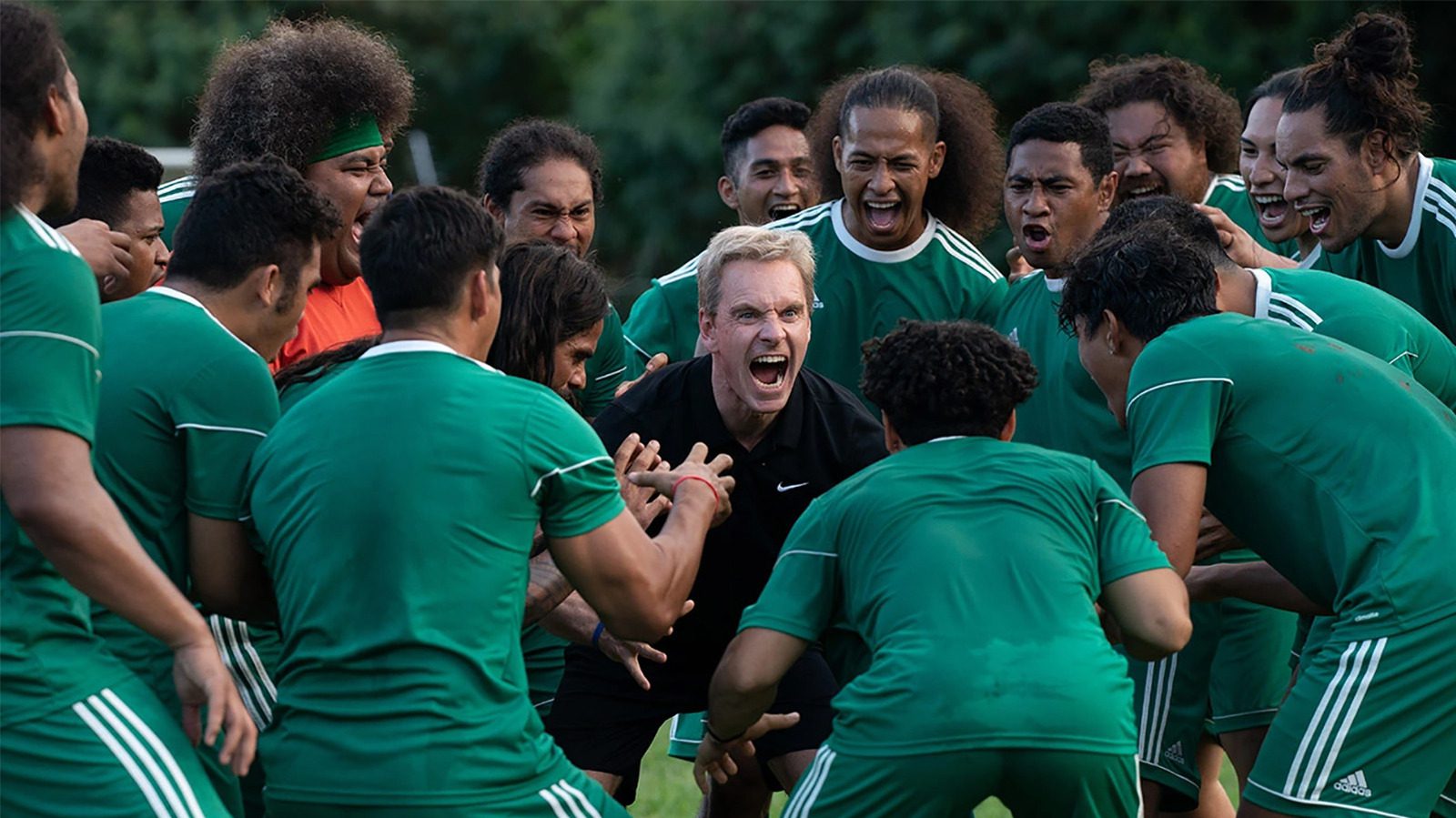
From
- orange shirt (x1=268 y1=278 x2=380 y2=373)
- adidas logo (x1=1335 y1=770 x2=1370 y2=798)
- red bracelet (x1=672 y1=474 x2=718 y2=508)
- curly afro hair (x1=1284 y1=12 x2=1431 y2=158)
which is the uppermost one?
curly afro hair (x1=1284 y1=12 x2=1431 y2=158)

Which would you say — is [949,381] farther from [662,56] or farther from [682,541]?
[662,56]

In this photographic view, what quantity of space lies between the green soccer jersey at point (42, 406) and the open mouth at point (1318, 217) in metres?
4.37

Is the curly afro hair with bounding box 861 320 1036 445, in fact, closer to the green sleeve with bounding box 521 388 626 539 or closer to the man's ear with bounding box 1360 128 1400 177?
the green sleeve with bounding box 521 388 626 539

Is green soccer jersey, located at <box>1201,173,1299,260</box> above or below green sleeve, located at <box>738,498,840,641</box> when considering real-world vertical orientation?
above

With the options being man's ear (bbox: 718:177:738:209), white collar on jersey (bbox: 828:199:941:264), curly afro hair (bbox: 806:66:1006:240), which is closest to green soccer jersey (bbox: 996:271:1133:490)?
white collar on jersey (bbox: 828:199:941:264)

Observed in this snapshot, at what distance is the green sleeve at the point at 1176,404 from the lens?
4.52 m

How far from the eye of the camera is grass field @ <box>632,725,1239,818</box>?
7.70 m

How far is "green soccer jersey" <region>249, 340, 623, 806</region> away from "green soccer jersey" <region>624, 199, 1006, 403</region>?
301 centimetres

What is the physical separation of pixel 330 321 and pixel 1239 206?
171 inches

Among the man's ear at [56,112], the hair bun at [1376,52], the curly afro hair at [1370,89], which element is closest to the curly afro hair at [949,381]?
the man's ear at [56,112]

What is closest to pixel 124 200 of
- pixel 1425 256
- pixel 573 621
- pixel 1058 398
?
pixel 573 621

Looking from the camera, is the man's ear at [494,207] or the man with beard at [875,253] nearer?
the man with beard at [875,253]

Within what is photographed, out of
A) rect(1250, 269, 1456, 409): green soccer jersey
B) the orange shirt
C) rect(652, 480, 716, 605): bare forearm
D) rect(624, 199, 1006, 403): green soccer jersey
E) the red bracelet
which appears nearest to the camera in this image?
rect(652, 480, 716, 605): bare forearm

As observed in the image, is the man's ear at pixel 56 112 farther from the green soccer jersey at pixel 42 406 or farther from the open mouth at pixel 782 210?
the open mouth at pixel 782 210
